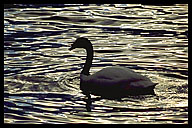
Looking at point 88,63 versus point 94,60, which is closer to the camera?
point 88,63

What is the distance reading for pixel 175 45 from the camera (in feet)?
65.0

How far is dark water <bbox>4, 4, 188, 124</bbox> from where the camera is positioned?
547 inches

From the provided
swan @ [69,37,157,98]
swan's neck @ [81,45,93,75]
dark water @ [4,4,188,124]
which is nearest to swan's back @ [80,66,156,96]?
swan @ [69,37,157,98]

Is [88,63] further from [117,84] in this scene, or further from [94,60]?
[117,84]

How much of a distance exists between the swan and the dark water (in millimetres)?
259

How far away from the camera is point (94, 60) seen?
1848cm

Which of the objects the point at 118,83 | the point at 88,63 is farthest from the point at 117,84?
the point at 88,63

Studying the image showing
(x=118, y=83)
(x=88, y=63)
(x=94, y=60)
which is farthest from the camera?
(x=94, y=60)

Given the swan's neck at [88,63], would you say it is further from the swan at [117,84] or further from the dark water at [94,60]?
the swan at [117,84]

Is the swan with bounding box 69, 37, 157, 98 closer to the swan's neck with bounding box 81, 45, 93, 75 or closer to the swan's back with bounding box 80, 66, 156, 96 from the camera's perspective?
the swan's back with bounding box 80, 66, 156, 96

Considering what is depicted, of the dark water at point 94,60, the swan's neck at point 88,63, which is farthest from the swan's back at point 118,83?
the swan's neck at point 88,63

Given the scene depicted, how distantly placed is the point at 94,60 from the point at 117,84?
3.16 meters

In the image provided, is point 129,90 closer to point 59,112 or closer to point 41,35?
point 59,112

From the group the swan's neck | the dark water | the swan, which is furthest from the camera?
the swan's neck
